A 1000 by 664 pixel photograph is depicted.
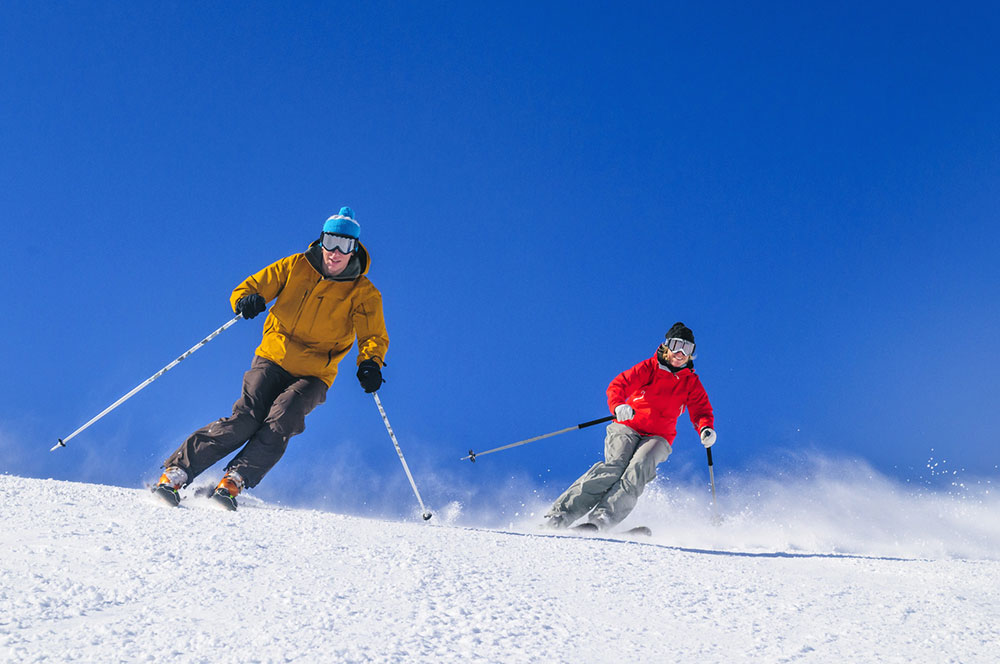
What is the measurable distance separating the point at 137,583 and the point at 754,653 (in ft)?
7.04

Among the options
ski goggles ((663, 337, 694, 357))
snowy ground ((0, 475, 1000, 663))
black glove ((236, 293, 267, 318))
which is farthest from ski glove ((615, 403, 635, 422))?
black glove ((236, 293, 267, 318))

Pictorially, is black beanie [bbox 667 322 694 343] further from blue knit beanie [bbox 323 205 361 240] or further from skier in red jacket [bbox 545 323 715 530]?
blue knit beanie [bbox 323 205 361 240]

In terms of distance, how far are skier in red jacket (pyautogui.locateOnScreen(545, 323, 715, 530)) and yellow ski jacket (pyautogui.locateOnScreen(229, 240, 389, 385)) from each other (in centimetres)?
242

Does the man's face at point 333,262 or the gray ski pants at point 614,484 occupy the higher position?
the man's face at point 333,262

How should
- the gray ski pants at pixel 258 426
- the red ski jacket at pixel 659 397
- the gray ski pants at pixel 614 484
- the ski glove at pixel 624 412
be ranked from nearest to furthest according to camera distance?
the gray ski pants at pixel 258 426 → the gray ski pants at pixel 614 484 → the ski glove at pixel 624 412 → the red ski jacket at pixel 659 397

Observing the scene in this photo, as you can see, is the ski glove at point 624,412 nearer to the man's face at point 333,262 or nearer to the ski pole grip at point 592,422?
the ski pole grip at point 592,422

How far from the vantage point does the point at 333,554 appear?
286cm

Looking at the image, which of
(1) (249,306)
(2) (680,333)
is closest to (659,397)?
(2) (680,333)

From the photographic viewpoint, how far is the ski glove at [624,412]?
677 cm

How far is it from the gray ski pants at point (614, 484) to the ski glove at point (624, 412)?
0.63 feet

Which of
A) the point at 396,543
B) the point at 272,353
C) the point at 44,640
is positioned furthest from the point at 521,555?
the point at 272,353

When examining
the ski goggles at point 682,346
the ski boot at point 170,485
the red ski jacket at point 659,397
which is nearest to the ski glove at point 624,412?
the red ski jacket at point 659,397

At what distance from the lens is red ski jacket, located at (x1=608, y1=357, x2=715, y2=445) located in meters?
6.90

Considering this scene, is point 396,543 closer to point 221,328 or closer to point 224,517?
point 224,517
